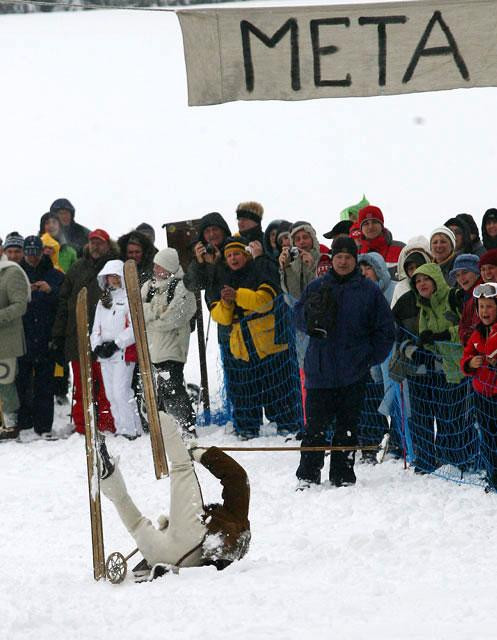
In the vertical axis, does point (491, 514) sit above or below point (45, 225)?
below

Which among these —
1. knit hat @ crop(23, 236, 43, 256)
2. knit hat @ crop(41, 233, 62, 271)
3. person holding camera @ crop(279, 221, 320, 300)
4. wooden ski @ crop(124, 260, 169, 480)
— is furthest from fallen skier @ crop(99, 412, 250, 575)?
knit hat @ crop(41, 233, 62, 271)

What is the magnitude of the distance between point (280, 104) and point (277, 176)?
844 cm

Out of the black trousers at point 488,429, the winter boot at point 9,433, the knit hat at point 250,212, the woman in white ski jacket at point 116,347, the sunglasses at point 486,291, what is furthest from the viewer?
the winter boot at point 9,433

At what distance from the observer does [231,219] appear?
25.0 m

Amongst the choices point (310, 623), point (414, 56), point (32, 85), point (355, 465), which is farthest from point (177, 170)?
point (310, 623)

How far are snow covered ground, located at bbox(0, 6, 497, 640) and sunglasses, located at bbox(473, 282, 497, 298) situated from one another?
112 centimetres

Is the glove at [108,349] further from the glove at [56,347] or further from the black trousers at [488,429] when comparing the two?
the black trousers at [488,429]

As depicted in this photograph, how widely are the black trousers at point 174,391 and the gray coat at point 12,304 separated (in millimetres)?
1381

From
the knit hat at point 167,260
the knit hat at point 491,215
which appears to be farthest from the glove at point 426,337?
the knit hat at point 167,260

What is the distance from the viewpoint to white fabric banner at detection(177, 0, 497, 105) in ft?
21.1

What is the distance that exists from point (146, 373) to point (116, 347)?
3823mm

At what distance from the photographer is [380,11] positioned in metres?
6.47

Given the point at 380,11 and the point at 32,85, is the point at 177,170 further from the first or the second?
the point at 380,11

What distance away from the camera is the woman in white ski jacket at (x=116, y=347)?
34.4 feet
